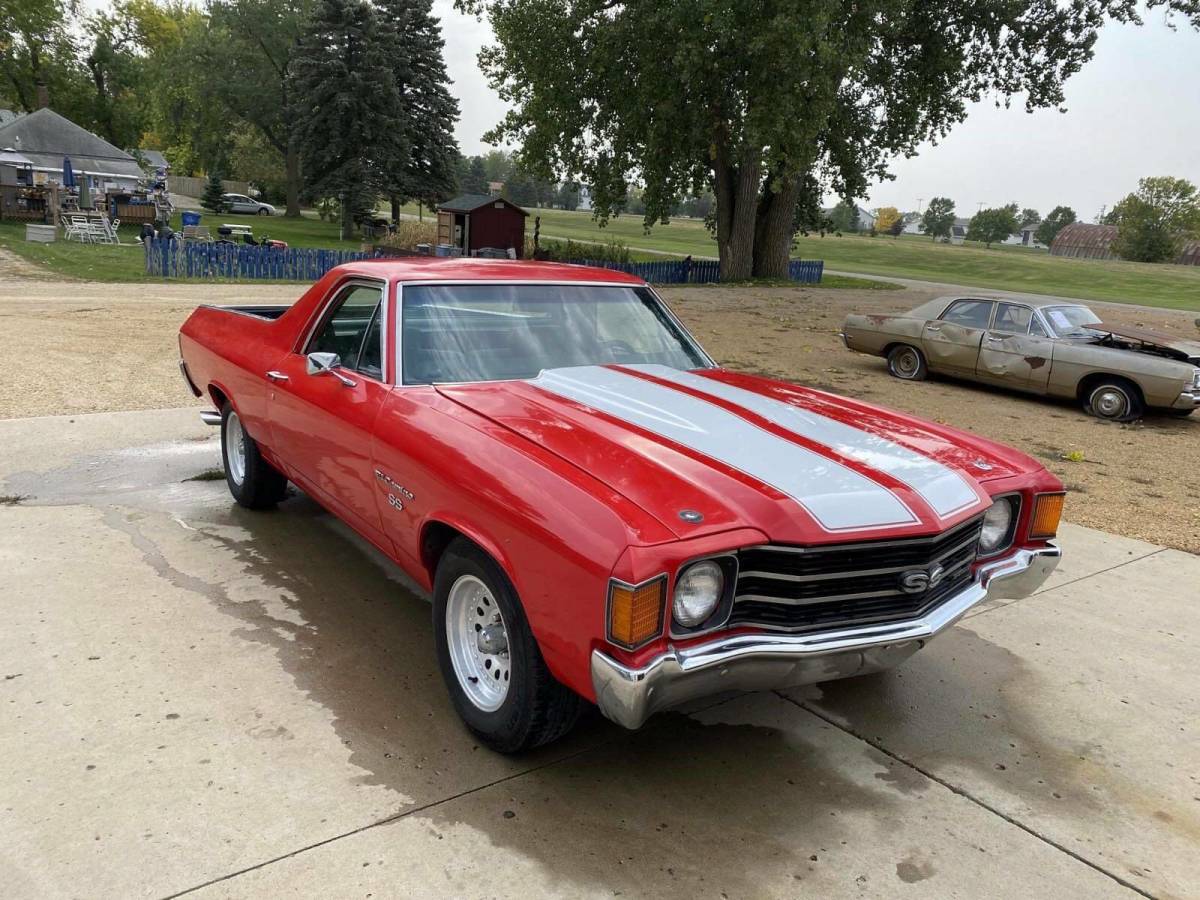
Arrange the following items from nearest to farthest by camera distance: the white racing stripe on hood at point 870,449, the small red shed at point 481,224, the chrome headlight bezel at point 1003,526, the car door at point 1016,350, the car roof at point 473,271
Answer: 1. the white racing stripe on hood at point 870,449
2. the chrome headlight bezel at point 1003,526
3. the car roof at point 473,271
4. the car door at point 1016,350
5. the small red shed at point 481,224

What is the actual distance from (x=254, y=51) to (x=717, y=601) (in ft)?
187

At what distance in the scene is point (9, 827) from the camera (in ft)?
A: 8.25

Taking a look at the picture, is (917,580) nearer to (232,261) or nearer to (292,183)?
(232,261)

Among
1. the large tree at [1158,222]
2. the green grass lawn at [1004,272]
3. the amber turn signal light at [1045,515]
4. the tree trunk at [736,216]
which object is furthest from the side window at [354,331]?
the large tree at [1158,222]

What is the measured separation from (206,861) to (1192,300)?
43.3m

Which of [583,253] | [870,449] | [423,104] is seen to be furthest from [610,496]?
[423,104]

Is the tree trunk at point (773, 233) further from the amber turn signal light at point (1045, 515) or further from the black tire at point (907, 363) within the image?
the amber turn signal light at point (1045, 515)

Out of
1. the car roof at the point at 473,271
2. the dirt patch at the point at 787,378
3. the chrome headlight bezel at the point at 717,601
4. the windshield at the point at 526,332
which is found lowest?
the dirt patch at the point at 787,378

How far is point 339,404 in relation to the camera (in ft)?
12.4

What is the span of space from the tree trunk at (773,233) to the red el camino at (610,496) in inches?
1019

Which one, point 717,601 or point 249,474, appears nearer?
point 717,601

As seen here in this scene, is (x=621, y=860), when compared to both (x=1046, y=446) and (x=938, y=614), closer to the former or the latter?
(x=938, y=614)

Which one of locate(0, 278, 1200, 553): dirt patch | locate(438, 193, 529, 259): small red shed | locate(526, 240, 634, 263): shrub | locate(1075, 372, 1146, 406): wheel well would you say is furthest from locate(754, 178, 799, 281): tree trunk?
locate(1075, 372, 1146, 406): wheel well

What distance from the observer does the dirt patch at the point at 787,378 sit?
7039 millimetres
